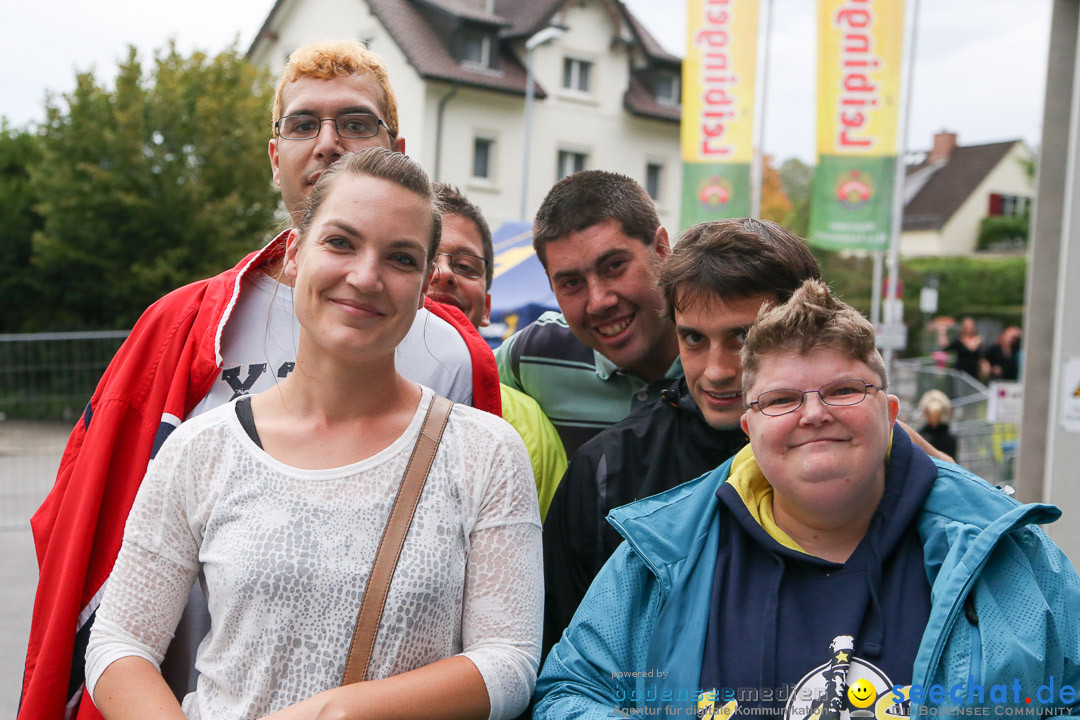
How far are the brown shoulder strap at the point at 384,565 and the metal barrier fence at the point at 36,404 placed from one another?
8.39 metres

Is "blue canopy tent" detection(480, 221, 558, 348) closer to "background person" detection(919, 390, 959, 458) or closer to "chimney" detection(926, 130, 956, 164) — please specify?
"background person" detection(919, 390, 959, 458)

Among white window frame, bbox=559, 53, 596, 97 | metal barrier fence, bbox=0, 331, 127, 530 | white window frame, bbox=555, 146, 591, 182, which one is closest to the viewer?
metal barrier fence, bbox=0, 331, 127, 530

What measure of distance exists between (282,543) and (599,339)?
1.51 meters

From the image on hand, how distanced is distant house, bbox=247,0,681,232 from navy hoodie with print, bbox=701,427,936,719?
999 inches

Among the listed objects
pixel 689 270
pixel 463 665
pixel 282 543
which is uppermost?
pixel 689 270

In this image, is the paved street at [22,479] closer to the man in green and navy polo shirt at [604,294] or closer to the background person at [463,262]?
the background person at [463,262]

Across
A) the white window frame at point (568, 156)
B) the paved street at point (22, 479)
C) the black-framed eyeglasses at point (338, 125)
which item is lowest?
the paved street at point (22, 479)

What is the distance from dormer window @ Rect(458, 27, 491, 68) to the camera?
28375 mm

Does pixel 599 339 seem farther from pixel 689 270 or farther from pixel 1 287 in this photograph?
pixel 1 287

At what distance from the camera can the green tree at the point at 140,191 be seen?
1920 cm

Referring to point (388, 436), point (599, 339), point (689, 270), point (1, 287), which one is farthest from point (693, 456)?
point (1, 287)

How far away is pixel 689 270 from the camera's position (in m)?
2.55

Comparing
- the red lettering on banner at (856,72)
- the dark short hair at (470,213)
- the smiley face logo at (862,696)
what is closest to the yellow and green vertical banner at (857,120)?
the red lettering on banner at (856,72)

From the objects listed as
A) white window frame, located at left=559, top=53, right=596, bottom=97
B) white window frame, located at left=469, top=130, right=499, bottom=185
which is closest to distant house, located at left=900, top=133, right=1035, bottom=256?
white window frame, located at left=559, top=53, right=596, bottom=97
